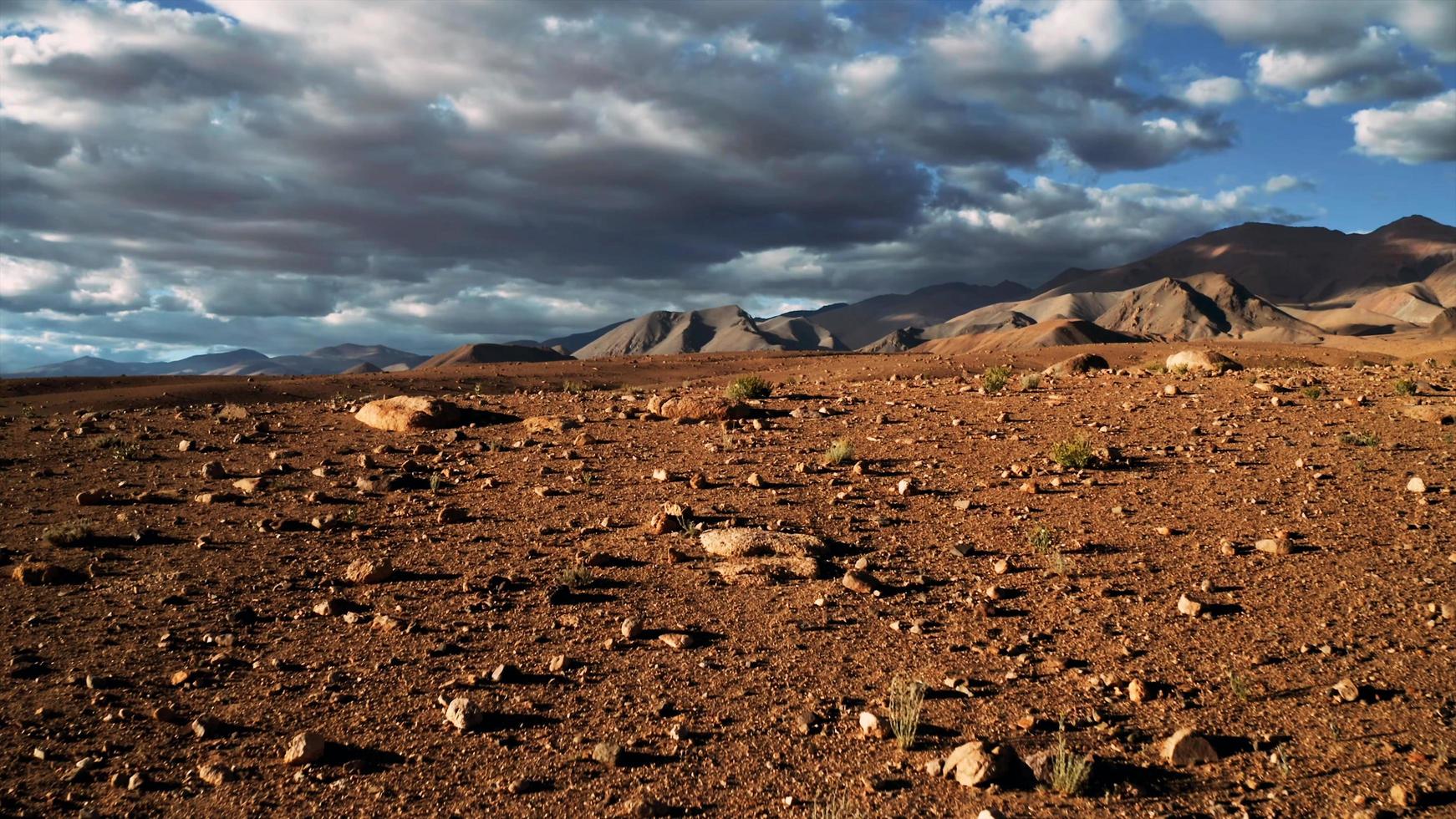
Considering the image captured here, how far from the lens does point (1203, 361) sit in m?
21.4

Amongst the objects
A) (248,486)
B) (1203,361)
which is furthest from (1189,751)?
(1203,361)

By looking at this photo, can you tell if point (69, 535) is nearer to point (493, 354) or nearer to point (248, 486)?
point (248, 486)

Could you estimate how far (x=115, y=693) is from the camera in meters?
6.54

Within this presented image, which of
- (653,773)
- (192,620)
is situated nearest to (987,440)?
(653,773)

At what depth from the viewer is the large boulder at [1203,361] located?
67.1ft

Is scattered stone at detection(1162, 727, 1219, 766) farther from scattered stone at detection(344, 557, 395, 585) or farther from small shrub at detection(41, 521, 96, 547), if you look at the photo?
small shrub at detection(41, 521, 96, 547)

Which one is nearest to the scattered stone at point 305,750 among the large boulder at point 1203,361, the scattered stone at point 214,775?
the scattered stone at point 214,775

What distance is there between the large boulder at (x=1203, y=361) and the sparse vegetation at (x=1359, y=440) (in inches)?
330

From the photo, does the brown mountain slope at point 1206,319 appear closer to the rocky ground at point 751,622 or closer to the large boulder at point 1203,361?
the large boulder at point 1203,361

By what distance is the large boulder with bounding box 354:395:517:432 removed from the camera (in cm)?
1523

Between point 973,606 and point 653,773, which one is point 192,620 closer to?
point 653,773

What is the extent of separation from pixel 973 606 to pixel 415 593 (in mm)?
5203

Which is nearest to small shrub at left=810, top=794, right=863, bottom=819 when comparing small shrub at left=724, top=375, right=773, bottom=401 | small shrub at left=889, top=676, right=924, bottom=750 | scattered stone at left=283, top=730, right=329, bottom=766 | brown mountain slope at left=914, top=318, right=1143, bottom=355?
small shrub at left=889, top=676, right=924, bottom=750

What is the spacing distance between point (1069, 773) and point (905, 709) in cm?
A: 108
